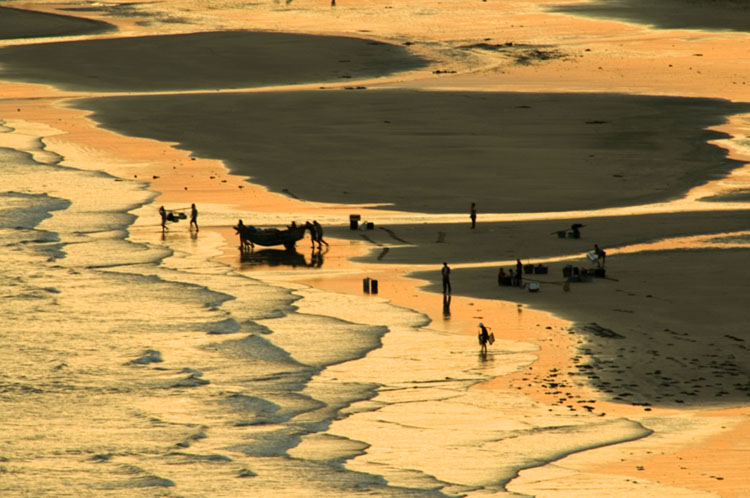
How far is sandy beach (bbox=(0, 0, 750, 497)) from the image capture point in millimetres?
25500

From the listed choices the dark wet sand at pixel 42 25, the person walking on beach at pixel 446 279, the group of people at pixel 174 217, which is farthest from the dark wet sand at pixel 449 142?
the dark wet sand at pixel 42 25

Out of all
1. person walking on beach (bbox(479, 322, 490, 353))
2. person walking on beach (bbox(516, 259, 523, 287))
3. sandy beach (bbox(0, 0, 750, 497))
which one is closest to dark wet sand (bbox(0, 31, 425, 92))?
sandy beach (bbox(0, 0, 750, 497))

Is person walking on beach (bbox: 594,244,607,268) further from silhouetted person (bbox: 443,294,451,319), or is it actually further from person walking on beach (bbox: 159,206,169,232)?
person walking on beach (bbox: 159,206,169,232)

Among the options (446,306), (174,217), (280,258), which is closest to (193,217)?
(174,217)

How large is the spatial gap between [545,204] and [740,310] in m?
14.2

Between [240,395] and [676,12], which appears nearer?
[240,395]

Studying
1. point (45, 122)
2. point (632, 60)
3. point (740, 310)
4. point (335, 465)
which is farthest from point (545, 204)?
point (632, 60)

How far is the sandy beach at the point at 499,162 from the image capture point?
25.5 metres

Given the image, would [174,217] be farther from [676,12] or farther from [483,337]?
[676,12]

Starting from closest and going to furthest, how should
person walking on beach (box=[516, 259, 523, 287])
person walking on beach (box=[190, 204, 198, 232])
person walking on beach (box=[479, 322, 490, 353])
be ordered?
1. person walking on beach (box=[479, 322, 490, 353])
2. person walking on beach (box=[516, 259, 523, 287])
3. person walking on beach (box=[190, 204, 198, 232])

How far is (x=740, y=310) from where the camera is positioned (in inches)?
1196

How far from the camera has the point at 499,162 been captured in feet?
166

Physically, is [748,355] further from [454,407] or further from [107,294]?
[107,294]

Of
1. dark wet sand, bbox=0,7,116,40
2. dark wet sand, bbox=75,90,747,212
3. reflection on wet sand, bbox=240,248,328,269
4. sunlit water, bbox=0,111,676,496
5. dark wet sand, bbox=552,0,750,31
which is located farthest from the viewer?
dark wet sand, bbox=552,0,750,31
